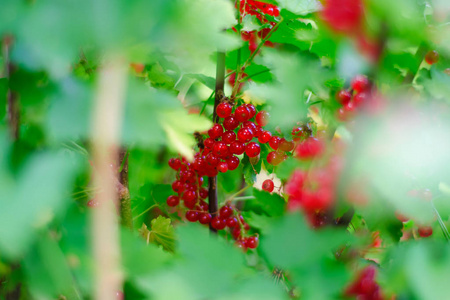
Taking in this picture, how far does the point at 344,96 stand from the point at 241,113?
0.22 m

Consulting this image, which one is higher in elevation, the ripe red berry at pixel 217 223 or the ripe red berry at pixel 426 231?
the ripe red berry at pixel 426 231

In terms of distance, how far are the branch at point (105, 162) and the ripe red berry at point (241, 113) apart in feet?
1.21

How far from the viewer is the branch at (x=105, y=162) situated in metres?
0.21

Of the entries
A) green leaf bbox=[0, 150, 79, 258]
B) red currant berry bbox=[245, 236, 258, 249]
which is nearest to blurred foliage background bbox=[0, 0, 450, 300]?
green leaf bbox=[0, 150, 79, 258]

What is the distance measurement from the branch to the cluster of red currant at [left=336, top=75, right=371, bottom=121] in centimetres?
20

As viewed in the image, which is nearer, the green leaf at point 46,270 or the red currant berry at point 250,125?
the green leaf at point 46,270

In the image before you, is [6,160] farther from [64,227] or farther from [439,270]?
[439,270]

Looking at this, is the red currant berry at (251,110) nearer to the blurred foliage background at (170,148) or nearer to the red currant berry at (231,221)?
the red currant berry at (231,221)

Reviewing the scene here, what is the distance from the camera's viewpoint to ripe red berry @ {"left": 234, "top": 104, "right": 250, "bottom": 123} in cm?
60

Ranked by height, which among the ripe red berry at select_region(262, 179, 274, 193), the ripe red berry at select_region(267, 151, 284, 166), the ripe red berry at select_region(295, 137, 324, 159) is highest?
the ripe red berry at select_region(295, 137, 324, 159)

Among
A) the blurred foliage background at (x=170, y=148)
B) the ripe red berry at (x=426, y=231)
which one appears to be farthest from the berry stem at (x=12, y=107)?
the ripe red berry at (x=426, y=231)

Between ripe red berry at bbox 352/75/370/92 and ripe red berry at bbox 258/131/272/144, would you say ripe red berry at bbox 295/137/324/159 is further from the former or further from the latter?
ripe red berry at bbox 258/131/272/144

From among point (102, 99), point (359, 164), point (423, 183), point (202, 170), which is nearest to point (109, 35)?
point (102, 99)

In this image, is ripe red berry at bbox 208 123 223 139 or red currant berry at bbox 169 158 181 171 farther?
red currant berry at bbox 169 158 181 171
